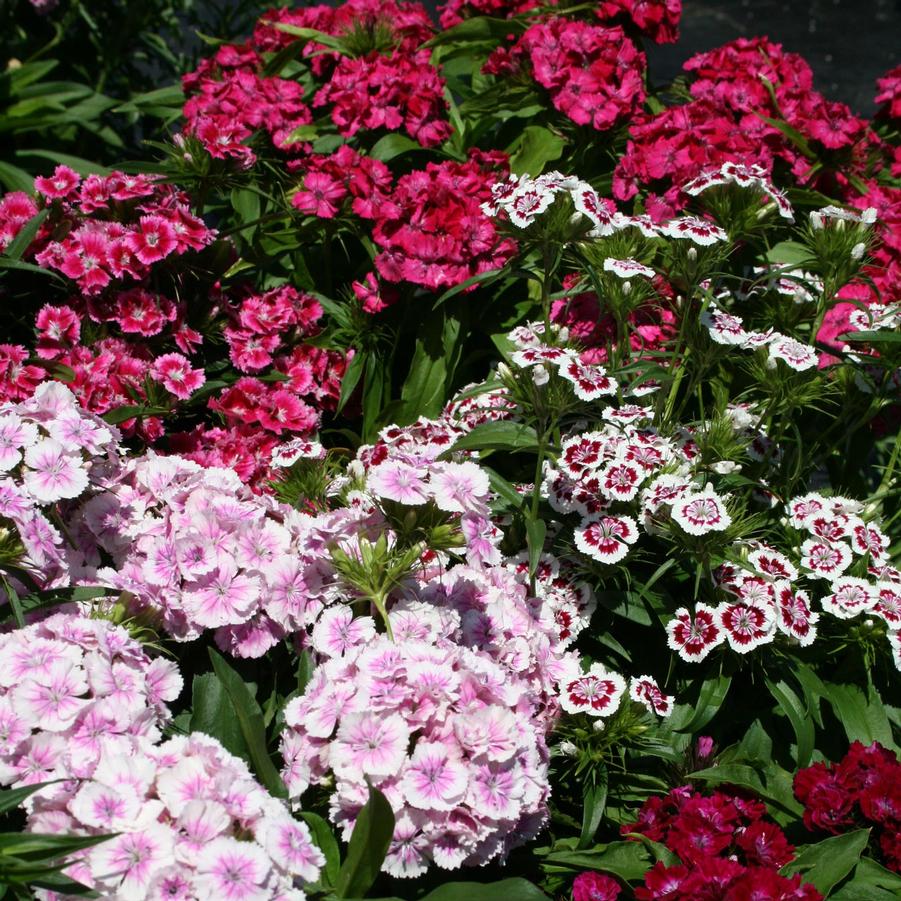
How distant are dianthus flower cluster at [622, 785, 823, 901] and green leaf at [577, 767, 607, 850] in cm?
9

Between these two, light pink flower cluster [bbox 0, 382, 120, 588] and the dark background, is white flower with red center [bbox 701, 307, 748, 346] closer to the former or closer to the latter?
light pink flower cluster [bbox 0, 382, 120, 588]

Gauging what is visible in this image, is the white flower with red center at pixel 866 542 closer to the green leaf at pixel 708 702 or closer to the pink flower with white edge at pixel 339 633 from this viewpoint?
the green leaf at pixel 708 702

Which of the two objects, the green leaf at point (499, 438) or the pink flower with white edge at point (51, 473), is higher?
the pink flower with white edge at point (51, 473)

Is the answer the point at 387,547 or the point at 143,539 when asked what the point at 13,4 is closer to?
the point at 143,539

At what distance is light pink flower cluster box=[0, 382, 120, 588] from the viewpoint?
1.80 m

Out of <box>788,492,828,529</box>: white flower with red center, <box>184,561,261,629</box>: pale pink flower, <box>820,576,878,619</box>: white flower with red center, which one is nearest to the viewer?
<box>184,561,261,629</box>: pale pink flower

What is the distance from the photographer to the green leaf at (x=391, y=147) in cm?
311

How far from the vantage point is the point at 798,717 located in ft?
7.26

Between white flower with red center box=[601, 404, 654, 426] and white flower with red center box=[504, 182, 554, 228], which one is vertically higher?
white flower with red center box=[504, 182, 554, 228]

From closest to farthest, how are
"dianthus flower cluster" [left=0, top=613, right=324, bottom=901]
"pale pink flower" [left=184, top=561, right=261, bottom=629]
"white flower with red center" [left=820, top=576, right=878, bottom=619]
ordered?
"dianthus flower cluster" [left=0, top=613, right=324, bottom=901] → "pale pink flower" [left=184, top=561, right=261, bottom=629] → "white flower with red center" [left=820, top=576, right=878, bottom=619]

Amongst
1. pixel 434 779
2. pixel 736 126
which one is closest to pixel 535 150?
pixel 736 126

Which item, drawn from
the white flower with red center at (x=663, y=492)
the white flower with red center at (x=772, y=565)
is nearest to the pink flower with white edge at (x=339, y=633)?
the white flower with red center at (x=663, y=492)

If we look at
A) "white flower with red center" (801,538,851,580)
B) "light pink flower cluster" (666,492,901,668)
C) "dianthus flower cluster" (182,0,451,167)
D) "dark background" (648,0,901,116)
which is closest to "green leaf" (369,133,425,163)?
"dianthus flower cluster" (182,0,451,167)

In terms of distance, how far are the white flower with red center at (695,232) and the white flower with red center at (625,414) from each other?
0.37 metres
